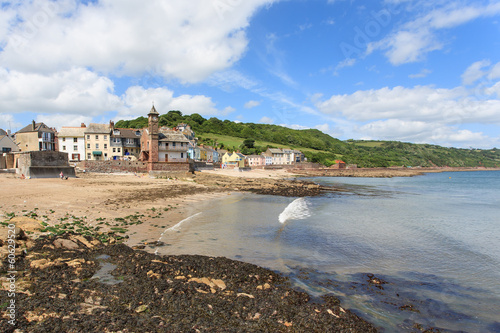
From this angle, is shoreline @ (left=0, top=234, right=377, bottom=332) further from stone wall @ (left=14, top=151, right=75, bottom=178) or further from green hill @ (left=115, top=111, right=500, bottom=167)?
green hill @ (left=115, top=111, right=500, bottom=167)

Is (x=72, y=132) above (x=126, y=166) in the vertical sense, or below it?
above

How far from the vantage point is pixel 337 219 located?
1902cm

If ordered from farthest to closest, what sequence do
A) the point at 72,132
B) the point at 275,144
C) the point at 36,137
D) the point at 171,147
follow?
the point at 275,144 → the point at 36,137 → the point at 72,132 → the point at 171,147

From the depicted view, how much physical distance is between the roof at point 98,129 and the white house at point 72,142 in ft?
4.24

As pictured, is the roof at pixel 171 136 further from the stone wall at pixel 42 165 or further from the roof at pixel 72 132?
the roof at pixel 72 132

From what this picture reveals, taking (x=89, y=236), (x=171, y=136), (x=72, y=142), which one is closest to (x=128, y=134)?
(x=72, y=142)

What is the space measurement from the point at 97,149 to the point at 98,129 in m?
4.55

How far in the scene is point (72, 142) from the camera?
191 ft

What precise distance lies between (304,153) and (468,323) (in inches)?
5497

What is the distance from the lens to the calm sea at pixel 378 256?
280 inches

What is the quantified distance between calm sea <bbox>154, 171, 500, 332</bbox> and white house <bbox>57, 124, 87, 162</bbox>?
51.6 meters

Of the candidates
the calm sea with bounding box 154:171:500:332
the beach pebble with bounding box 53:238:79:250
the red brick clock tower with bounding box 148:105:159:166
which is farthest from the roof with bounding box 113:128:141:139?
the beach pebble with bounding box 53:238:79:250

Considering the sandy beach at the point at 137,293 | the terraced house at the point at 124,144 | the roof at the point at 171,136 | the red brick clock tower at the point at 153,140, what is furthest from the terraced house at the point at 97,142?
the sandy beach at the point at 137,293

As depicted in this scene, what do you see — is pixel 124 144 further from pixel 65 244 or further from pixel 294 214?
pixel 65 244
